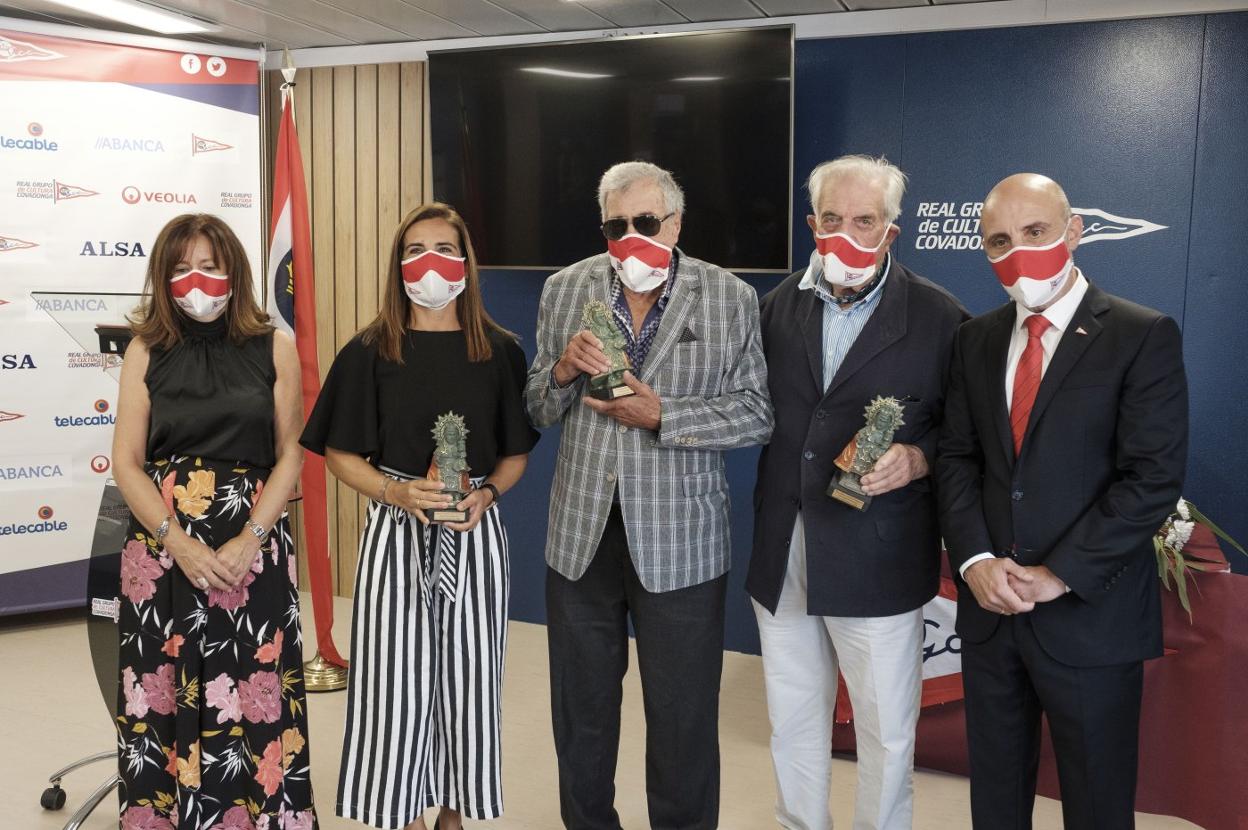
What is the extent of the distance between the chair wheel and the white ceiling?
3146mm

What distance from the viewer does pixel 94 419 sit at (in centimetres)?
532

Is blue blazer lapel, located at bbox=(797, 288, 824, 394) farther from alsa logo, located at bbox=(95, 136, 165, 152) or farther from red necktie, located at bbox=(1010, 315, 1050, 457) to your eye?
alsa logo, located at bbox=(95, 136, 165, 152)

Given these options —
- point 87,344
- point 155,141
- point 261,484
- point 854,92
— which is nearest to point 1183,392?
point 261,484

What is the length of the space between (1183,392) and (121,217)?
474cm

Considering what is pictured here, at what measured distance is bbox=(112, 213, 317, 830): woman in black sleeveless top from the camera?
8.91 ft

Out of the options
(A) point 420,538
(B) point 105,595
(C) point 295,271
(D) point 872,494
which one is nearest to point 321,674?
(B) point 105,595

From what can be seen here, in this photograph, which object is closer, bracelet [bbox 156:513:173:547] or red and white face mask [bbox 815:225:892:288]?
red and white face mask [bbox 815:225:892:288]

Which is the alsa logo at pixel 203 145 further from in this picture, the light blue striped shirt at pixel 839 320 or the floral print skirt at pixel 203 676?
the light blue striped shirt at pixel 839 320

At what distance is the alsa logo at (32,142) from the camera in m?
4.98

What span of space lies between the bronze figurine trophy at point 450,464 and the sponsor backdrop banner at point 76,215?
3.08m

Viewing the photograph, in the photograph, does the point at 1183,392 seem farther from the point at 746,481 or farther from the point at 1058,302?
the point at 746,481

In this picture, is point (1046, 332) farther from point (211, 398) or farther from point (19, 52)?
point (19, 52)

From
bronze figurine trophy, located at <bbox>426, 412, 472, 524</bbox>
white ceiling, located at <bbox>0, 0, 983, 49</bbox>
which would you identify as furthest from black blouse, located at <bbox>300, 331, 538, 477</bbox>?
white ceiling, located at <bbox>0, 0, 983, 49</bbox>

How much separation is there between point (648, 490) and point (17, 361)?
150 inches
